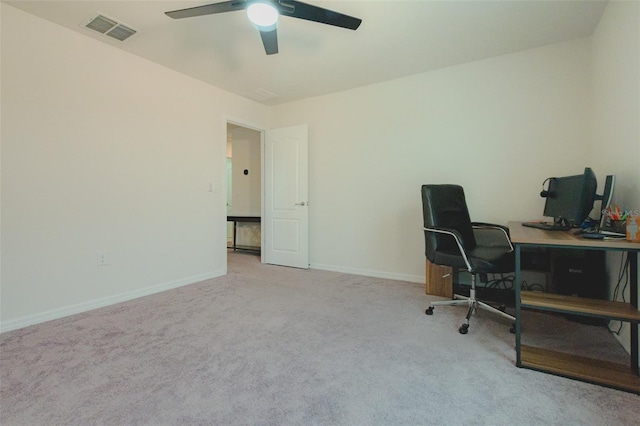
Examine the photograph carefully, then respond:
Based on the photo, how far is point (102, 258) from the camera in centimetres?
269

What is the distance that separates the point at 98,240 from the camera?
8.73 ft

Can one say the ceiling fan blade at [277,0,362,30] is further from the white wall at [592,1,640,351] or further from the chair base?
the chair base

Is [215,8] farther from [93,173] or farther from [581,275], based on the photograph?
[581,275]

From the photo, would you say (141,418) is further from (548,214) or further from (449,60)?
(449,60)

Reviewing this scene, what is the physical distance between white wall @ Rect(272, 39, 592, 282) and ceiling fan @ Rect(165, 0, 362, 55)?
1.71m

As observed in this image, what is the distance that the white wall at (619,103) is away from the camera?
178 centimetres

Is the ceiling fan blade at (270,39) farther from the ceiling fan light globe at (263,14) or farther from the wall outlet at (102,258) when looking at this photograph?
the wall outlet at (102,258)

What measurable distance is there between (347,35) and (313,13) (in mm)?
777

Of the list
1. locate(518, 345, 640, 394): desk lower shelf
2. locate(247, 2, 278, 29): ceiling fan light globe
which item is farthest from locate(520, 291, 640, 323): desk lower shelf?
locate(247, 2, 278, 29): ceiling fan light globe

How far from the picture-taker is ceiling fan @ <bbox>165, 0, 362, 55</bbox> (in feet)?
5.91

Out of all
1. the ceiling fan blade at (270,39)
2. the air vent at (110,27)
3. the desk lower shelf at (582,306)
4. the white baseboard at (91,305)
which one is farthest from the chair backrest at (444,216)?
the air vent at (110,27)

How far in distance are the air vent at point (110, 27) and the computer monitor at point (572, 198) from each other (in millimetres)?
3675

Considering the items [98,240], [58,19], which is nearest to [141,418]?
[98,240]

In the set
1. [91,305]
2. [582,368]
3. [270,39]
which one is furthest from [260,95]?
[582,368]
